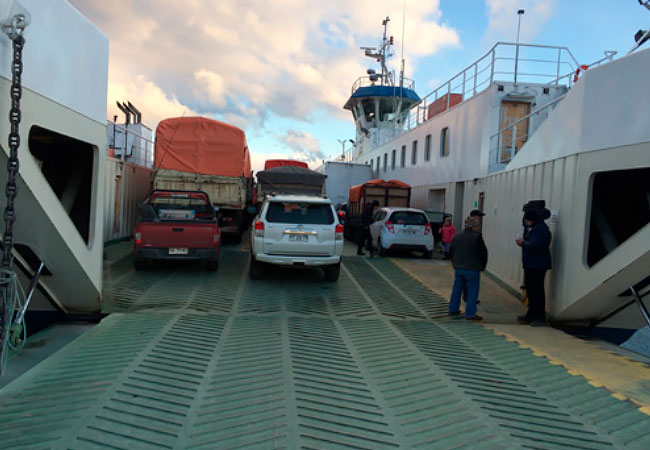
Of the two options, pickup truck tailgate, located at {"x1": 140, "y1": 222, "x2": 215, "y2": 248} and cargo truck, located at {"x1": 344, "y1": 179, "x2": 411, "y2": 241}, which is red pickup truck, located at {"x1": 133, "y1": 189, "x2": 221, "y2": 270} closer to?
pickup truck tailgate, located at {"x1": 140, "y1": 222, "x2": 215, "y2": 248}

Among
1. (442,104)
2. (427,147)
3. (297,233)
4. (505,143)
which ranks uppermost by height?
(442,104)

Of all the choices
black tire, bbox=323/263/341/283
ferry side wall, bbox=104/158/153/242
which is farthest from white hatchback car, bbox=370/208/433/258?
ferry side wall, bbox=104/158/153/242

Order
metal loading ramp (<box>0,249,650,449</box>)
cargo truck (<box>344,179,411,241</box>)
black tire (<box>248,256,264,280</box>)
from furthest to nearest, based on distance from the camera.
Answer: cargo truck (<box>344,179,411,241</box>) < black tire (<box>248,256,264,280</box>) < metal loading ramp (<box>0,249,650,449</box>)

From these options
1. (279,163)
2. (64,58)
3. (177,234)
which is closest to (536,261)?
(177,234)

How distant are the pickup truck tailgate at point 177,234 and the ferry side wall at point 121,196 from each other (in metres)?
3.58

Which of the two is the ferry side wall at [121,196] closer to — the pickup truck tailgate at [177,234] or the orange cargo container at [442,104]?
the pickup truck tailgate at [177,234]

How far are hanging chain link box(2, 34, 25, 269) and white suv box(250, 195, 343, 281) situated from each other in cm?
505

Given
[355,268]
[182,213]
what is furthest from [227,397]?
[355,268]

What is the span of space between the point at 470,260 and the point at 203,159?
355 inches

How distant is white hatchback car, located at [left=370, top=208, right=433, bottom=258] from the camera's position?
12969 mm

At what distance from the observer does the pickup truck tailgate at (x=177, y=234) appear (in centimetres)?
877

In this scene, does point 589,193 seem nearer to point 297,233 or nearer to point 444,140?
point 297,233

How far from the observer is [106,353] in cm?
476

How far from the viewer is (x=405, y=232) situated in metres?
13.0
